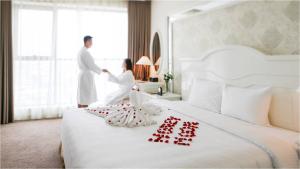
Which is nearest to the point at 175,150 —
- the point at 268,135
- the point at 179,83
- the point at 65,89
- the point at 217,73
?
the point at 268,135

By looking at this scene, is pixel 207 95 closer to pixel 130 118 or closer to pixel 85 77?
pixel 130 118

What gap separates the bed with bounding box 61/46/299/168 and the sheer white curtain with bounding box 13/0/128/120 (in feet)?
7.55

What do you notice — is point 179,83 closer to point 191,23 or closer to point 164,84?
point 164,84

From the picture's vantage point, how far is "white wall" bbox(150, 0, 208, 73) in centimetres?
428

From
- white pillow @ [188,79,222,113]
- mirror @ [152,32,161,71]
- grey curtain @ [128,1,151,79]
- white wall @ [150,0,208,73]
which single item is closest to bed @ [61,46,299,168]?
white pillow @ [188,79,222,113]

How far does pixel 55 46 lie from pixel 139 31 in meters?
1.78

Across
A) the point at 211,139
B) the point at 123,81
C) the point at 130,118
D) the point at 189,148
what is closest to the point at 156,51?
the point at 123,81

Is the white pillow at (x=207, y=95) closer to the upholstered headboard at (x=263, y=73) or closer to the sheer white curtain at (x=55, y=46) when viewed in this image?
the upholstered headboard at (x=263, y=73)

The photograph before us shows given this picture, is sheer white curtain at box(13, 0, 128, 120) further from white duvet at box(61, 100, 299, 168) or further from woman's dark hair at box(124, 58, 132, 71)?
white duvet at box(61, 100, 299, 168)

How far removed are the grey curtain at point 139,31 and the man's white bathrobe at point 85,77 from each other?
1.20m

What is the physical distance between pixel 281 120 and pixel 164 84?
8.52 ft

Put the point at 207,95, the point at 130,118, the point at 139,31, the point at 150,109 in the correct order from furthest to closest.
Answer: the point at 139,31
the point at 207,95
the point at 150,109
the point at 130,118

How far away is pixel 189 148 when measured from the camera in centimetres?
169

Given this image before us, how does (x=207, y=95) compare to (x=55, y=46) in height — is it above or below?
below
